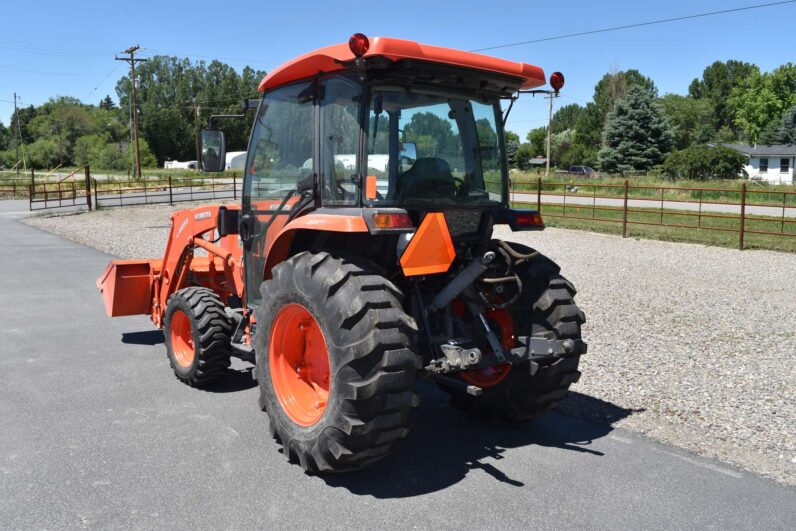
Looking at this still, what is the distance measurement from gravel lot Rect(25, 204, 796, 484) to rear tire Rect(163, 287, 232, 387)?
284 centimetres

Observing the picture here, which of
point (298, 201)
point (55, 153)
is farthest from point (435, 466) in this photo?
point (55, 153)

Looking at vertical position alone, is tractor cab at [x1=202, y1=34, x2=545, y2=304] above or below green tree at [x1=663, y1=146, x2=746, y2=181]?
below

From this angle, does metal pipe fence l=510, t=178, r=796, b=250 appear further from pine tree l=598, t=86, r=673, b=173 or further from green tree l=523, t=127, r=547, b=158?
green tree l=523, t=127, r=547, b=158

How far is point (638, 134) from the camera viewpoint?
46531mm

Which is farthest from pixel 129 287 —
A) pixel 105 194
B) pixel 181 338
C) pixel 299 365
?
pixel 105 194

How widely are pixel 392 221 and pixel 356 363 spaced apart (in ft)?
2.66

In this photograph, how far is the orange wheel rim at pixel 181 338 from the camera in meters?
6.04

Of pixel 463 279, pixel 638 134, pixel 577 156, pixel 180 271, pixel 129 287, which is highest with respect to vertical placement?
pixel 577 156

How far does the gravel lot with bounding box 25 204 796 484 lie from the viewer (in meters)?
4.99

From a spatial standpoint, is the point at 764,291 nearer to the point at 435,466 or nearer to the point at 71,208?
the point at 435,466

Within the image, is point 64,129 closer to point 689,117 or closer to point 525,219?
point 689,117

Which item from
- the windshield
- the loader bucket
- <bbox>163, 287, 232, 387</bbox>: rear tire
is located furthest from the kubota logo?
the windshield

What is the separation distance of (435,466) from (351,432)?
911mm

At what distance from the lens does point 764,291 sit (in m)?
11.0
